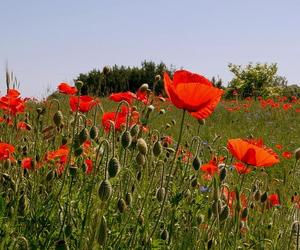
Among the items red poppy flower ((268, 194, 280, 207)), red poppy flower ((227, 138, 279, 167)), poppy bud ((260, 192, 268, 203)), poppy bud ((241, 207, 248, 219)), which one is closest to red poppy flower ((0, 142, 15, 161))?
red poppy flower ((227, 138, 279, 167))

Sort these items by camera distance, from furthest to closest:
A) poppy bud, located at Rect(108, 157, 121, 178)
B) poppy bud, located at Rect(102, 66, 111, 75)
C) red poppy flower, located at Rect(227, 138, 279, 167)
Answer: poppy bud, located at Rect(102, 66, 111, 75) → red poppy flower, located at Rect(227, 138, 279, 167) → poppy bud, located at Rect(108, 157, 121, 178)

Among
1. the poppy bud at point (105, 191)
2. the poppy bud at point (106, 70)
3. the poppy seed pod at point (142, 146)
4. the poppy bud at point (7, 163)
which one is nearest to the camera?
the poppy bud at point (105, 191)

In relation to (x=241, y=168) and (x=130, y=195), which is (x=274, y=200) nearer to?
(x=241, y=168)

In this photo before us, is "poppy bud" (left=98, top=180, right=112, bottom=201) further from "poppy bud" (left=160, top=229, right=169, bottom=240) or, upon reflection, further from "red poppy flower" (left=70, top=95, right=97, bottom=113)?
"red poppy flower" (left=70, top=95, right=97, bottom=113)

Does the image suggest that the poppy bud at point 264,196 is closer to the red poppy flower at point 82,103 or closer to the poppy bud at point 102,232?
the red poppy flower at point 82,103

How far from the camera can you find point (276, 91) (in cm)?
2695

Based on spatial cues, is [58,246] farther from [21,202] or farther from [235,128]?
[235,128]

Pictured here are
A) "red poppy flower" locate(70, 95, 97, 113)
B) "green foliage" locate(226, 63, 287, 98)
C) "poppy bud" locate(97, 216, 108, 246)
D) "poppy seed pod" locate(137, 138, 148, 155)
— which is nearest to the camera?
"poppy bud" locate(97, 216, 108, 246)

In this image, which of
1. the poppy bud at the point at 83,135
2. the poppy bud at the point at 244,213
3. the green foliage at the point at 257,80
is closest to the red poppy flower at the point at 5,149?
the poppy bud at the point at 83,135

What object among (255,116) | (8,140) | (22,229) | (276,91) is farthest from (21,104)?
(276,91)

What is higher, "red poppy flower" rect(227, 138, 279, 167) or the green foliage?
"red poppy flower" rect(227, 138, 279, 167)

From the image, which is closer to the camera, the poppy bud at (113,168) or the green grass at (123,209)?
the poppy bud at (113,168)

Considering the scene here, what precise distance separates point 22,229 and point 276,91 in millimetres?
25810

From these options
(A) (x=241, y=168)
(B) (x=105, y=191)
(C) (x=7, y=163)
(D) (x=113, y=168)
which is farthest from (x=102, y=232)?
(A) (x=241, y=168)
